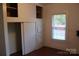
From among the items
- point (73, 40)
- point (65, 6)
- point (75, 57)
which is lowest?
point (75, 57)

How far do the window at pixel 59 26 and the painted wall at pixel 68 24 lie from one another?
0.05 m

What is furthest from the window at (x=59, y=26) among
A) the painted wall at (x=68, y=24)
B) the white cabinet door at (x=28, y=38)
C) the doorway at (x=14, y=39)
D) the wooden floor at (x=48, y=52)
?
the doorway at (x=14, y=39)

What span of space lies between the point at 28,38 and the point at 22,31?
13cm

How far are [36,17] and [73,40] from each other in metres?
0.55

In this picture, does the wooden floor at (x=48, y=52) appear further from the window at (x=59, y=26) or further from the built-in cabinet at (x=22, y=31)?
the window at (x=59, y=26)

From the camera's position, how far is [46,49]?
1270mm

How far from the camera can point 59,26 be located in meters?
1.22

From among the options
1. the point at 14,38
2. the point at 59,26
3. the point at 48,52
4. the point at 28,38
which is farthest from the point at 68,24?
the point at 14,38

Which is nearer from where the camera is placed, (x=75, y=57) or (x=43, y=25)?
(x=75, y=57)

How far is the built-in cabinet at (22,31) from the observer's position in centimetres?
124

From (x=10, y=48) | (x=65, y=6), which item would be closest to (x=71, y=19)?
(x=65, y=6)

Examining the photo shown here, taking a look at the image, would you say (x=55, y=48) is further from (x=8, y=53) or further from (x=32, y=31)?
(x=8, y=53)

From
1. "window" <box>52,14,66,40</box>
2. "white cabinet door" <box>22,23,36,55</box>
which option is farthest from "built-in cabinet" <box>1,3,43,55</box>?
"window" <box>52,14,66,40</box>

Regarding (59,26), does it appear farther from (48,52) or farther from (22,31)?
(22,31)
